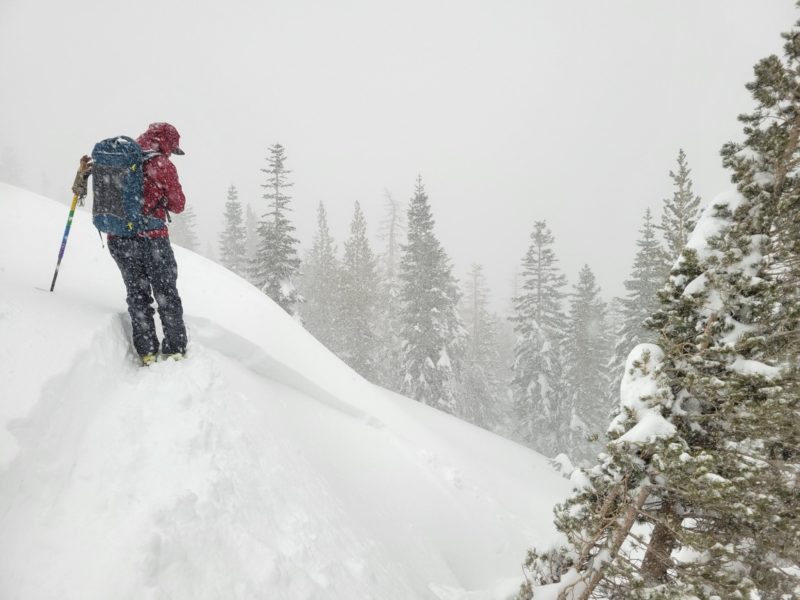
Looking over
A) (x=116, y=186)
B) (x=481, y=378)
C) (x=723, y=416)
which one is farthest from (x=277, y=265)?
(x=723, y=416)

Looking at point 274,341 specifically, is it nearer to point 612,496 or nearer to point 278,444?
point 278,444

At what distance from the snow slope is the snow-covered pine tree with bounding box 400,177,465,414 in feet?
48.0

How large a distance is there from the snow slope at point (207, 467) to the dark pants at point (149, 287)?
0.94ft

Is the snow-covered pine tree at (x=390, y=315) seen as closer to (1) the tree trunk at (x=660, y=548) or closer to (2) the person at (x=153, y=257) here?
(2) the person at (x=153, y=257)

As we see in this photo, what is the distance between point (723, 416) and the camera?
4.45 meters

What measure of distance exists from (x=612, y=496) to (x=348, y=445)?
3721 millimetres

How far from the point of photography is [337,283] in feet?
111

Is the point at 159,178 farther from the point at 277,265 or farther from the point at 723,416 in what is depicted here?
the point at 277,265

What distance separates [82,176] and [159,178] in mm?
1193

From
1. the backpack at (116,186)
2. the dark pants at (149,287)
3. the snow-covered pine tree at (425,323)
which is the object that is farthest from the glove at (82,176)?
the snow-covered pine tree at (425,323)

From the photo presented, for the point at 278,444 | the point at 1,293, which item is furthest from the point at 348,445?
the point at 1,293

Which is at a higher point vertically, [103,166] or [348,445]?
[103,166]

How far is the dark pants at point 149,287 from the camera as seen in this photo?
502cm

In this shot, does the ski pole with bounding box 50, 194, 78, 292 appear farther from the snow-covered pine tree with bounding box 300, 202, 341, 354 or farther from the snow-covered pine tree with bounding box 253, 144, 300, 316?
the snow-covered pine tree with bounding box 300, 202, 341, 354
